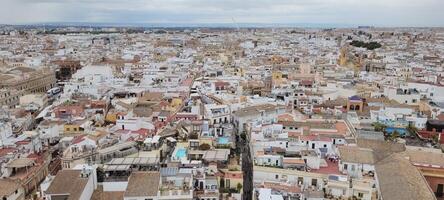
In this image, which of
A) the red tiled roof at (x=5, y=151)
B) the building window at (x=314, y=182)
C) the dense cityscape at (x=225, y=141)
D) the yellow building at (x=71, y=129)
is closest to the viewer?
the dense cityscape at (x=225, y=141)

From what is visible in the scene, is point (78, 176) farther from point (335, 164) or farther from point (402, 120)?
point (402, 120)

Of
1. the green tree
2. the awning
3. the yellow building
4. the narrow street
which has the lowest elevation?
the narrow street

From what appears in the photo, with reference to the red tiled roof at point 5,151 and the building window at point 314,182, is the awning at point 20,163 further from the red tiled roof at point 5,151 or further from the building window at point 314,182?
the building window at point 314,182

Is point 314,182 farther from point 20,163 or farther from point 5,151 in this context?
point 5,151

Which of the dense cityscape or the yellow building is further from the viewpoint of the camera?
the yellow building

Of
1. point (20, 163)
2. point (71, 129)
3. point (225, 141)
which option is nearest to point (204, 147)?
point (225, 141)

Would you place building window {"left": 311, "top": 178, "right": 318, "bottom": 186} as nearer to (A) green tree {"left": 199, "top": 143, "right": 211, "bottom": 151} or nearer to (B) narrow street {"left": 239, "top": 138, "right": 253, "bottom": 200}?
(B) narrow street {"left": 239, "top": 138, "right": 253, "bottom": 200}

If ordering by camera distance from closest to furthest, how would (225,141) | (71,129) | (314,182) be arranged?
(314,182), (225,141), (71,129)

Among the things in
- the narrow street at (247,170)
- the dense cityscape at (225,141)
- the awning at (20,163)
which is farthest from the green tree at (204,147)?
the awning at (20,163)

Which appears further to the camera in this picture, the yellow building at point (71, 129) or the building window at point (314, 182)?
the yellow building at point (71, 129)

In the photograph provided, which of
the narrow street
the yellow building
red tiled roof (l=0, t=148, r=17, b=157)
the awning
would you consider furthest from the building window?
red tiled roof (l=0, t=148, r=17, b=157)

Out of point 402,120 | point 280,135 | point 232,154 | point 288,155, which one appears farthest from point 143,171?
point 402,120
